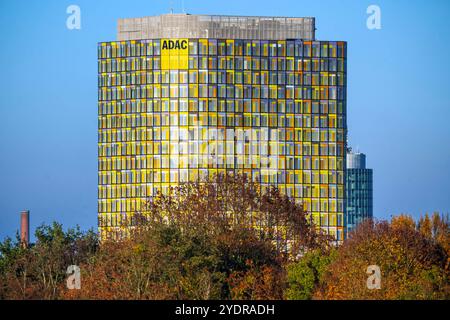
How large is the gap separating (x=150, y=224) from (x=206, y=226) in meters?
8.31

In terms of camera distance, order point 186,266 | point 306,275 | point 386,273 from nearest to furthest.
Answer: point 186,266
point 386,273
point 306,275

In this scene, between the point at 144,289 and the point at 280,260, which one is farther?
the point at 280,260

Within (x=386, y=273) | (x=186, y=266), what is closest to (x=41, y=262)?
(x=186, y=266)

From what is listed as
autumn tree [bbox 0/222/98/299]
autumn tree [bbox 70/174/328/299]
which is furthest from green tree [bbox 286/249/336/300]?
autumn tree [bbox 0/222/98/299]

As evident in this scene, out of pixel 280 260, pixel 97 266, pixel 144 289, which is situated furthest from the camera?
pixel 280 260

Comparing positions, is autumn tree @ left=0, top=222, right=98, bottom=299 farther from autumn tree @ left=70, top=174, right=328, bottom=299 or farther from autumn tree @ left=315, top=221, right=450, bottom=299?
autumn tree @ left=315, top=221, right=450, bottom=299

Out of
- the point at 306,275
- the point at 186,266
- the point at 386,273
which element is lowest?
the point at 306,275

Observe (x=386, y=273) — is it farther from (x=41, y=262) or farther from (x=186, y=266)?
(x=41, y=262)

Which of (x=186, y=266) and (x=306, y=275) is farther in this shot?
(x=306, y=275)

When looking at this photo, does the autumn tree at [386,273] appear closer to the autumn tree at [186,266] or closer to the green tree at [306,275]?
the green tree at [306,275]

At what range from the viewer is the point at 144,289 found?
151 meters
